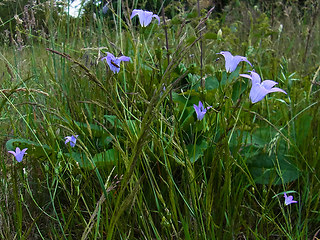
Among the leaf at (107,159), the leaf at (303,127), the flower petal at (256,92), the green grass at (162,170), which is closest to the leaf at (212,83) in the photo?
the green grass at (162,170)

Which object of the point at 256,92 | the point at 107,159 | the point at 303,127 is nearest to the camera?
the point at 256,92

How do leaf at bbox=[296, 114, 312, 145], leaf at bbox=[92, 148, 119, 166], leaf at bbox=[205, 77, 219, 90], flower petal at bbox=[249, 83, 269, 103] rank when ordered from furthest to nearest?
leaf at bbox=[205, 77, 219, 90] < leaf at bbox=[296, 114, 312, 145] < leaf at bbox=[92, 148, 119, 166] < flower petal at bbox=[249, 83, 269, 103]

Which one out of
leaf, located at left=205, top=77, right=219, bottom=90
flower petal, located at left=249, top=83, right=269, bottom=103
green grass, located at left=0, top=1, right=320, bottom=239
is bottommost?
green grass, located at left=0, top=1, right=320, bottom=239

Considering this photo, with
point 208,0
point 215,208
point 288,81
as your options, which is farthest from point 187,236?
point 208,0

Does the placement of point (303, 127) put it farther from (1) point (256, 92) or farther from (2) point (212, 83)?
(1) point (256, 92)

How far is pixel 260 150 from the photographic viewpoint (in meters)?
1.20

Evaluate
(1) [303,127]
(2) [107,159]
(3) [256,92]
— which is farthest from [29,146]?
(1) [303,127]

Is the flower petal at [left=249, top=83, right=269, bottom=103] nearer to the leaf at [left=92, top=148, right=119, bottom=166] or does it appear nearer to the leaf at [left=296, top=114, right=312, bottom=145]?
the leaf at [left=92, top=148, right=119, bottom=166]

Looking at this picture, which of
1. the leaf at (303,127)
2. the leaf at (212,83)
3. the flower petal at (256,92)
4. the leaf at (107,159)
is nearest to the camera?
the flower petal at (256,92)

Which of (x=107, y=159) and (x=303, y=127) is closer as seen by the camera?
(x=107, y=159)

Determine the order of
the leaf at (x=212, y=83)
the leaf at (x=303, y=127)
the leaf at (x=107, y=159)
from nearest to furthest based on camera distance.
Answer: the leaf at (x=107, y=159), the leaf at (x=303, y=127), the leaf at (x=212, y=83)

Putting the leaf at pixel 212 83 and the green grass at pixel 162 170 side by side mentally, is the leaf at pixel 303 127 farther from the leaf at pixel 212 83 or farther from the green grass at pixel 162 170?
the leaf at pixel 212 83

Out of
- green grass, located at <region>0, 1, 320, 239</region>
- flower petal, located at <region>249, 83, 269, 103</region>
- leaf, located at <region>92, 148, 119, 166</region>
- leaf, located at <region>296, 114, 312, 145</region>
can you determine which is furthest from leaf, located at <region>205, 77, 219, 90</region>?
flower petal, located at <region>249, 83, 269, 103</region>

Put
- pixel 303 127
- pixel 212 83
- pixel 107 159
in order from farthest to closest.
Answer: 1. pixel 212 83
2. pixel 303 127
3. pixel 107 159
